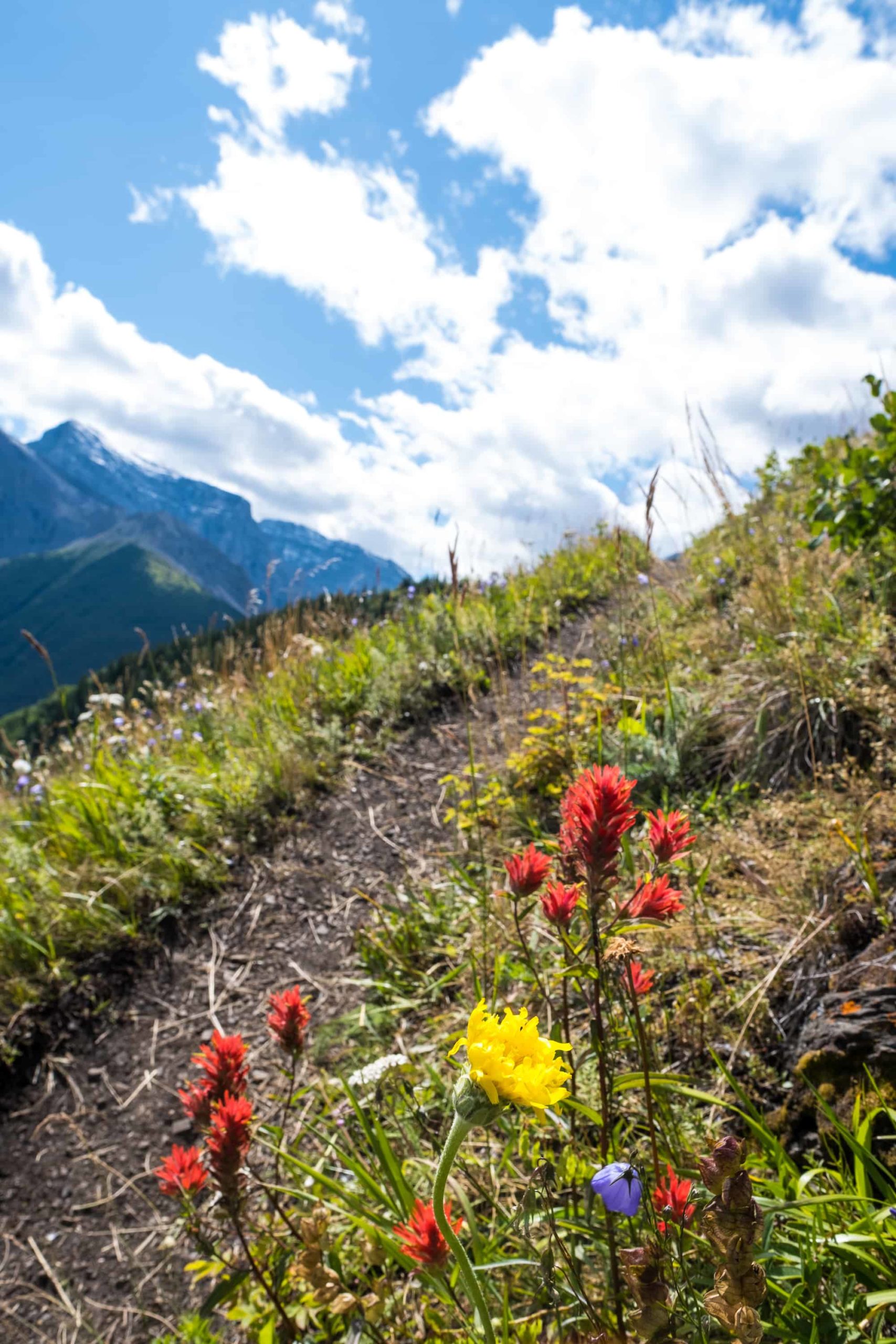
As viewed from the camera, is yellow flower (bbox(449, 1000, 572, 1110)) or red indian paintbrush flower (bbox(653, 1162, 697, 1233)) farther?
red indian paintbrush flower (bbox(653, 1162, 697, 1233))

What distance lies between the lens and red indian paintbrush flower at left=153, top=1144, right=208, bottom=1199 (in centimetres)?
135

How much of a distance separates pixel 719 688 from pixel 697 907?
1515 mm

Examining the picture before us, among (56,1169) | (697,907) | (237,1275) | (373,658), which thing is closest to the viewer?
(237,1275)

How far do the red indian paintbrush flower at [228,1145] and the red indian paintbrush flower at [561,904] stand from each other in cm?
67

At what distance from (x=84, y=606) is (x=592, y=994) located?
7472 inches

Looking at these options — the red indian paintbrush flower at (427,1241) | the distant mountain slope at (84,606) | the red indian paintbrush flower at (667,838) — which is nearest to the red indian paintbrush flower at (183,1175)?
the red indian paintbrush flower at (427,1241)

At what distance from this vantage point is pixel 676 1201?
84 cm

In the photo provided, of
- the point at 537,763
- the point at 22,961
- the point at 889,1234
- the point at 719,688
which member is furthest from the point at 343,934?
the point at 889,1234

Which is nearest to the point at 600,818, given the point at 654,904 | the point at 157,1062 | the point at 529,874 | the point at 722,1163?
the point at 654,904

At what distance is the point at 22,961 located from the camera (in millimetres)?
3375

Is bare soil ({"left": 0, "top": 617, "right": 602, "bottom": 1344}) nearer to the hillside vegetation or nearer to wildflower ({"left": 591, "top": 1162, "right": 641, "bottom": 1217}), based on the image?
the hillside vegetation

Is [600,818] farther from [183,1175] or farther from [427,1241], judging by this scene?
Result: [183,1175]

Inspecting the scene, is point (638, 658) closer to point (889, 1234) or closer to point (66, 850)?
point (889, 1234)

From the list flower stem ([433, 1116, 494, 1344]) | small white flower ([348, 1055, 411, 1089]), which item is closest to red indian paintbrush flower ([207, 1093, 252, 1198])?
small white flower ([348, 1055, 411, 1089])
